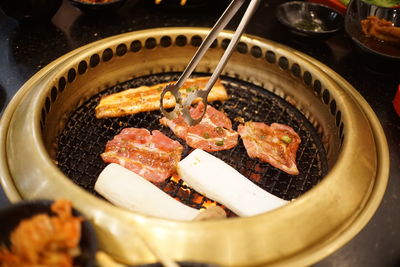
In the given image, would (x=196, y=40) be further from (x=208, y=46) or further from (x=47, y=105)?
(x=47, y=105)

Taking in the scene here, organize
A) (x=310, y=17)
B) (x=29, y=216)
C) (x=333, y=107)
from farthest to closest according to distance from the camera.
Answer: (x=310, y=17) → (x=333, y=107) → (x=29, y=216)

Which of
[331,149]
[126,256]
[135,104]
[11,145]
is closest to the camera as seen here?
[126,256]

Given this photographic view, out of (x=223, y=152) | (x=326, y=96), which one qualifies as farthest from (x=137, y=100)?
(x=326, y=96)

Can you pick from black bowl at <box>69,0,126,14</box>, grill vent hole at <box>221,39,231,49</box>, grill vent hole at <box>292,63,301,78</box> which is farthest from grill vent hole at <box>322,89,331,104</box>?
black bowl at <box>69,0,126,14</box>

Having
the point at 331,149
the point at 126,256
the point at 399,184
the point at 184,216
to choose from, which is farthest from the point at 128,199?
the point at 399,184

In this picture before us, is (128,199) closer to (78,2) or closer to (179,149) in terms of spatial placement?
(179,149)

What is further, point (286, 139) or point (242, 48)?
point (242, 48)
